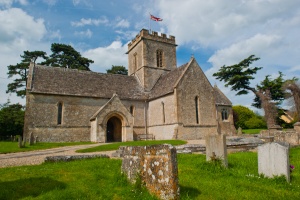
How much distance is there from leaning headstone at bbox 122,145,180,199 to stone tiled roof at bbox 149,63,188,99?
66.4 feet

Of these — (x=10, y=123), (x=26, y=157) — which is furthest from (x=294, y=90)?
(x=10, y=123)

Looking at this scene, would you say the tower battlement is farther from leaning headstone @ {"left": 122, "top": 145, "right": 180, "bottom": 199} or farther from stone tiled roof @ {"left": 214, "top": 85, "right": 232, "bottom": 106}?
leaning headstone @ {"left": 122, "top": 145, "right": 180, "bottom": 199}

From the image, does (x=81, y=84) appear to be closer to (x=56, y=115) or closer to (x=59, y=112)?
(x=59, y=112)

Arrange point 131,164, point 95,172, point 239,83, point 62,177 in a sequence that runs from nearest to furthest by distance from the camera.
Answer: point 131,164, point 62,177, point 95,172, point 239,83

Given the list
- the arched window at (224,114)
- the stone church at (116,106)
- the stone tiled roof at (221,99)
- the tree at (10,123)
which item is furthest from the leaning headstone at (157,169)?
the tree at (10,123)

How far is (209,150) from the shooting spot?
28.3 ft

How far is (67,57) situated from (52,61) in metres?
3.29

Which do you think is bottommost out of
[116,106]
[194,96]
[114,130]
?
[114,130]

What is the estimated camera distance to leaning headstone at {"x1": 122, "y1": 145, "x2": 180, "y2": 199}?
463cm

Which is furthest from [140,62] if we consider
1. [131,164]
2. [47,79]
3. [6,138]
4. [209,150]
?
[131,164]

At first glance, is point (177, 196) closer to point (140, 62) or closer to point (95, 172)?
point (95, 172)

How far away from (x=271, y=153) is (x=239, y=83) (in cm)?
3466

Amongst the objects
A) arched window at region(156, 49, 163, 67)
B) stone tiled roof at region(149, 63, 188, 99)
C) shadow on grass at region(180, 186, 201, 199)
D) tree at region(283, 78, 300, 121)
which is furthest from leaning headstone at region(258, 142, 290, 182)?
tree at region(283, 78, 300, 121)

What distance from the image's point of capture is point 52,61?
50.8 metres
